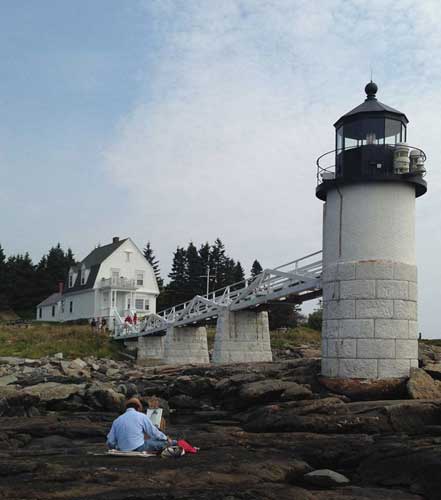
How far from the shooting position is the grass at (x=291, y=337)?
144 feet

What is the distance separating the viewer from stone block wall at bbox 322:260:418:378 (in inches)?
611

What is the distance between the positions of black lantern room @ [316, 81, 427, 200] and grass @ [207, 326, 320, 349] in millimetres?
26766

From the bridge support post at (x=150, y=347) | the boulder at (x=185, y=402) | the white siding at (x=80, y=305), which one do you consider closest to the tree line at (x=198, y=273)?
the white siding at (x=80, y=305)

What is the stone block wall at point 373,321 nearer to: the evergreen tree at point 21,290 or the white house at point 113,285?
the white house at point 113,285

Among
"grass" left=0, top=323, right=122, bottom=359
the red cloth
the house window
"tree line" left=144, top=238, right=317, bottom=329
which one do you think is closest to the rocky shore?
the red cloth

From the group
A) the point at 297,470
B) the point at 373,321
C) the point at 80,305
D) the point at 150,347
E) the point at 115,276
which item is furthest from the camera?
the point at 80,305

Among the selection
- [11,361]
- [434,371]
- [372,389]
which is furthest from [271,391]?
[11,361]

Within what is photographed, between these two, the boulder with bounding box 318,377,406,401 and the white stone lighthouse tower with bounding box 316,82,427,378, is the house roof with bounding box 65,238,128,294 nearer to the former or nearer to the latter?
the white stone lighthouse tower with bounding box 316,82,427,378

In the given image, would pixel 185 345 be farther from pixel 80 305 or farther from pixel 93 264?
pixel 80 305

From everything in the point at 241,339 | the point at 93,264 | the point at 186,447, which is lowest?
A: the point at 186,447

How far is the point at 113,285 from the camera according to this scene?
49.7m

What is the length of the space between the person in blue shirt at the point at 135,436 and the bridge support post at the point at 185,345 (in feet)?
76.0

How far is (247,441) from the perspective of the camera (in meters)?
11.0

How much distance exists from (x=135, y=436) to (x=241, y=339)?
17.0 meters
